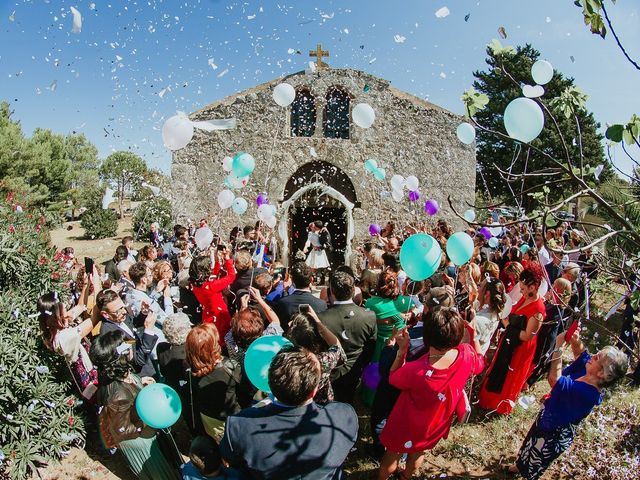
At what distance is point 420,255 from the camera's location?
349 centimetres

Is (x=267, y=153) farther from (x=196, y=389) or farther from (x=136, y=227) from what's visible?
(x=196, y=389)

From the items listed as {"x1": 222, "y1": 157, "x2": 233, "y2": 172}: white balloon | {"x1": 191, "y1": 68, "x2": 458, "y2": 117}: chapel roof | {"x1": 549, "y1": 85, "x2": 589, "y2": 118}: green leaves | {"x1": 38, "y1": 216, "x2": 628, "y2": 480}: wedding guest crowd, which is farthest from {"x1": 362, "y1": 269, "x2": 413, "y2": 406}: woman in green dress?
{"x1": 191, "y1": 68, "x2": 458, "y2": 117}: chapel roof

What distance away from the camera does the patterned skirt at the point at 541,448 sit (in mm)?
3221

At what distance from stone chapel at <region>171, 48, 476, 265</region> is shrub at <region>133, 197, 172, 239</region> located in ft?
18.4

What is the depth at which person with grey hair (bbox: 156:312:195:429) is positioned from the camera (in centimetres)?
329

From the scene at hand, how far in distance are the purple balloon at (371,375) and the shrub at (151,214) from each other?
14.9 meters

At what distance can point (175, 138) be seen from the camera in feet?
12.7

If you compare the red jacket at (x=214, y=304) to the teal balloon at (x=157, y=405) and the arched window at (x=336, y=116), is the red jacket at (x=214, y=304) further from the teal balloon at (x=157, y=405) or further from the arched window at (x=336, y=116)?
the arched window at (x=336, y=116)

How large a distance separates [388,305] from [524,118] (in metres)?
2.06

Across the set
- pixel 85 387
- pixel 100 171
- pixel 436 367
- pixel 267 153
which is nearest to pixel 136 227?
pixel 267 153

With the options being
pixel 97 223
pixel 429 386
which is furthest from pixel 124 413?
pixel 97 223

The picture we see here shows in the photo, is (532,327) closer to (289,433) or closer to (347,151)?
(289,433)

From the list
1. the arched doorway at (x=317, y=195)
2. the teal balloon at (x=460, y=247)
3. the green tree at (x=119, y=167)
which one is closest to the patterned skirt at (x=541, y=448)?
the teal balloon at (x=460, y=247)

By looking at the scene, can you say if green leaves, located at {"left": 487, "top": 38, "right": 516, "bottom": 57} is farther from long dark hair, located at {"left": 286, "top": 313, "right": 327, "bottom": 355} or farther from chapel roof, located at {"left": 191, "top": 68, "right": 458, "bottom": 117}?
chapel roof, located at {"left": 191, "top": 68, "right": 458, "bottom": 117}
